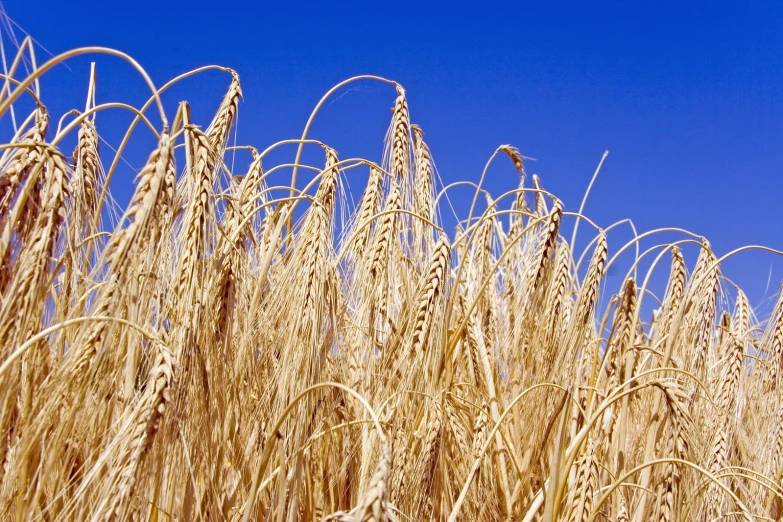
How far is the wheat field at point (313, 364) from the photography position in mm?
1407

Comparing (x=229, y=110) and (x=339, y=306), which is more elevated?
(x=229, y=110)

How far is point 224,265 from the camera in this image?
76.5 inches

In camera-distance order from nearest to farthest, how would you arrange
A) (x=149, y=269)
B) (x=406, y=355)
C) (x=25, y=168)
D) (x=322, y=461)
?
(x=149, y=269) → (x=25, y=168) → (x=406, y=355) → (x=322, y=461)

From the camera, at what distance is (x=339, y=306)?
227 cm

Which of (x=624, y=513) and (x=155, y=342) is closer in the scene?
(x=155, y=342)

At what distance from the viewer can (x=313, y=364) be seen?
1959mm

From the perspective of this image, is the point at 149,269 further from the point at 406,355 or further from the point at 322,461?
the point at 322,461

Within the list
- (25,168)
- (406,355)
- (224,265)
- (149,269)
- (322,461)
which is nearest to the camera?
(149,269)

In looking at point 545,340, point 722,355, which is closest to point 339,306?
point 545,340

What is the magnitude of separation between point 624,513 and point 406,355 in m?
0.95

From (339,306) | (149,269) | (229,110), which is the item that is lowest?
(149,269)

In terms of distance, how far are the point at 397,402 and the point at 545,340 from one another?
2.19ft

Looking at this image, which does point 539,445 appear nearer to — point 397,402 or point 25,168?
point 397,402

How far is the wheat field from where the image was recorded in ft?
4.62
